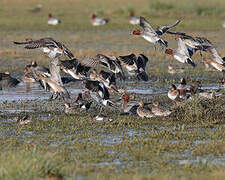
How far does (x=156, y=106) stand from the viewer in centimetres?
1165

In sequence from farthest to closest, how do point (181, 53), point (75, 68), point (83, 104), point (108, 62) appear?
point (181, 53), point (75, 68), point (108, 62), point (83, 104)

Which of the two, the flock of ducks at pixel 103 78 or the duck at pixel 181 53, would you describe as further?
the duck at pixel 181 53

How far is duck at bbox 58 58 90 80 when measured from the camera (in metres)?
13.0

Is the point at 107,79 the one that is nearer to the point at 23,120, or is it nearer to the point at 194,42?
the point at 194,42

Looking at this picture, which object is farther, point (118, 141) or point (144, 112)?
point (144, 112)

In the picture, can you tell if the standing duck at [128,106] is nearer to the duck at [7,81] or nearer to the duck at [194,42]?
the duck at [194,42]

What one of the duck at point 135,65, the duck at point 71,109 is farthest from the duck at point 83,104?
the duck at point 135,65

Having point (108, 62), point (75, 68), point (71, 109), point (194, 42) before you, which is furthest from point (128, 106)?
point (194, 42)

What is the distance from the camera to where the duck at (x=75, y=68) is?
13047mm

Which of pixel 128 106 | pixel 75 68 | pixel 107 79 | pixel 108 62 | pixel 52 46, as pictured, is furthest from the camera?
pixel 52 46

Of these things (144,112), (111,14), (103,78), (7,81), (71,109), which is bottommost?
(111,14)

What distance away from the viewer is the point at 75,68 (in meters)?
13.4

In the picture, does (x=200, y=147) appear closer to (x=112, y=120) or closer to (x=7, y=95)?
(x=112, y=120)

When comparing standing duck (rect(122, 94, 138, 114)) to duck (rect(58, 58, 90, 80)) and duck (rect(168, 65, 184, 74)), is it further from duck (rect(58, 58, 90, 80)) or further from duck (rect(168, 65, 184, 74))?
duck (rect(168, 65, 184, 74))
